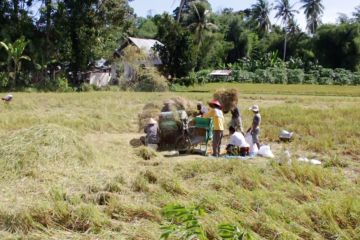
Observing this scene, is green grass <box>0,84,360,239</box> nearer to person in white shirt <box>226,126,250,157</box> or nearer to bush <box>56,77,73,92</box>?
person in white shirt <box>226,126,250,157</box>

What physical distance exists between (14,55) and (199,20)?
16.9m

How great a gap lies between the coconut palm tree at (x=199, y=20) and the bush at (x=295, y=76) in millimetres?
7545

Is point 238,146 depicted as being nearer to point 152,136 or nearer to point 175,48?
point 152,136

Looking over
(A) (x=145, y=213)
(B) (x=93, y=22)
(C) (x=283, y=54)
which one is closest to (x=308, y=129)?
(A) (x=145, y=213)

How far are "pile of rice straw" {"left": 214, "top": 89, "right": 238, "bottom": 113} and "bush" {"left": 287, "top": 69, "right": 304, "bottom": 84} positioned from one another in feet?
91.0

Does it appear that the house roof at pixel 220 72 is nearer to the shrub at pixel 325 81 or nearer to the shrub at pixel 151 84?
the shrub at pixel 325 81

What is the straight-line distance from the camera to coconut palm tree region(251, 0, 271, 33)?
53.8 m

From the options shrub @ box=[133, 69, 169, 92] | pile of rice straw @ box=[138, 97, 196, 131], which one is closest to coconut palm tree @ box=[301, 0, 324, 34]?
shrub @ box=[133, 69, 169, 92]

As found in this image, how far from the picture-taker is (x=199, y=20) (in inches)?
1410

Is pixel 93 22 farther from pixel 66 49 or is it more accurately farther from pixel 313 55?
pixel 313 55

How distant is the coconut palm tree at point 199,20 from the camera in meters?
35.5

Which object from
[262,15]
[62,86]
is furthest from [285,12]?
[62,86]

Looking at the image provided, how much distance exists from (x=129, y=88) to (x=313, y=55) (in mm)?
24602

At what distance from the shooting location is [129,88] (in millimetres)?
25484
